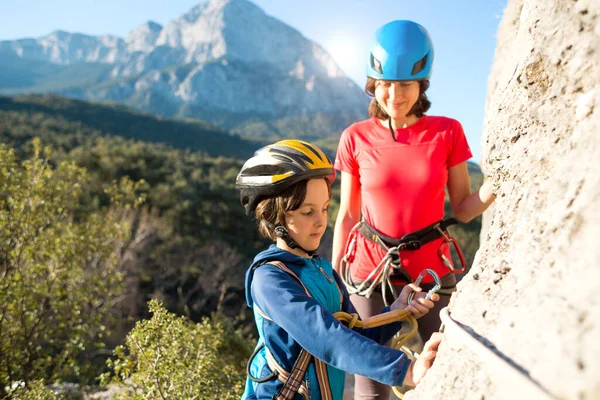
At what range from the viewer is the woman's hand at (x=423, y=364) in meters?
1.29

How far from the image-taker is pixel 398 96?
2379mm

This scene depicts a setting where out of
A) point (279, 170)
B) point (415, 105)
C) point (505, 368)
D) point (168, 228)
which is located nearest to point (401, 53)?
point (415, 105)

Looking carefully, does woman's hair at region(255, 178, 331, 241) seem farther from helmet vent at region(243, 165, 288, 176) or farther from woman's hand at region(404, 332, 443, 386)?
woman's hand at region(404, 332, 443, 386)

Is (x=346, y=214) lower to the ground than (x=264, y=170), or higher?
lower

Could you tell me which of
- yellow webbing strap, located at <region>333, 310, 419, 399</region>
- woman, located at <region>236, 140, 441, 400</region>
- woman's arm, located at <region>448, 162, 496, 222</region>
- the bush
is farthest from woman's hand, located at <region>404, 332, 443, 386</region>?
the bush

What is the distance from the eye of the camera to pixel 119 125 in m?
56.8

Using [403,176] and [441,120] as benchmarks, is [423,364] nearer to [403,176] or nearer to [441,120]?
[403,176]

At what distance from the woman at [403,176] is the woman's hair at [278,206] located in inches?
21.8

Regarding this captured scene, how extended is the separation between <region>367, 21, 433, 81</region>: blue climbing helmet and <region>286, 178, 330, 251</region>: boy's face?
0.91m

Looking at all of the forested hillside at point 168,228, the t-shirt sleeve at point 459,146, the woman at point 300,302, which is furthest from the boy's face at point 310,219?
the forested hillside at point 168,228

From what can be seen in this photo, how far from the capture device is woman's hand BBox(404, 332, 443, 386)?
129 centimetres

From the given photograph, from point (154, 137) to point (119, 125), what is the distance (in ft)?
15.9

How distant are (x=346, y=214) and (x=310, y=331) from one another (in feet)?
4.26

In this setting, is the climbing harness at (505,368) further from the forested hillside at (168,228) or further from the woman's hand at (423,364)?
the forested hillside at (168,228)
